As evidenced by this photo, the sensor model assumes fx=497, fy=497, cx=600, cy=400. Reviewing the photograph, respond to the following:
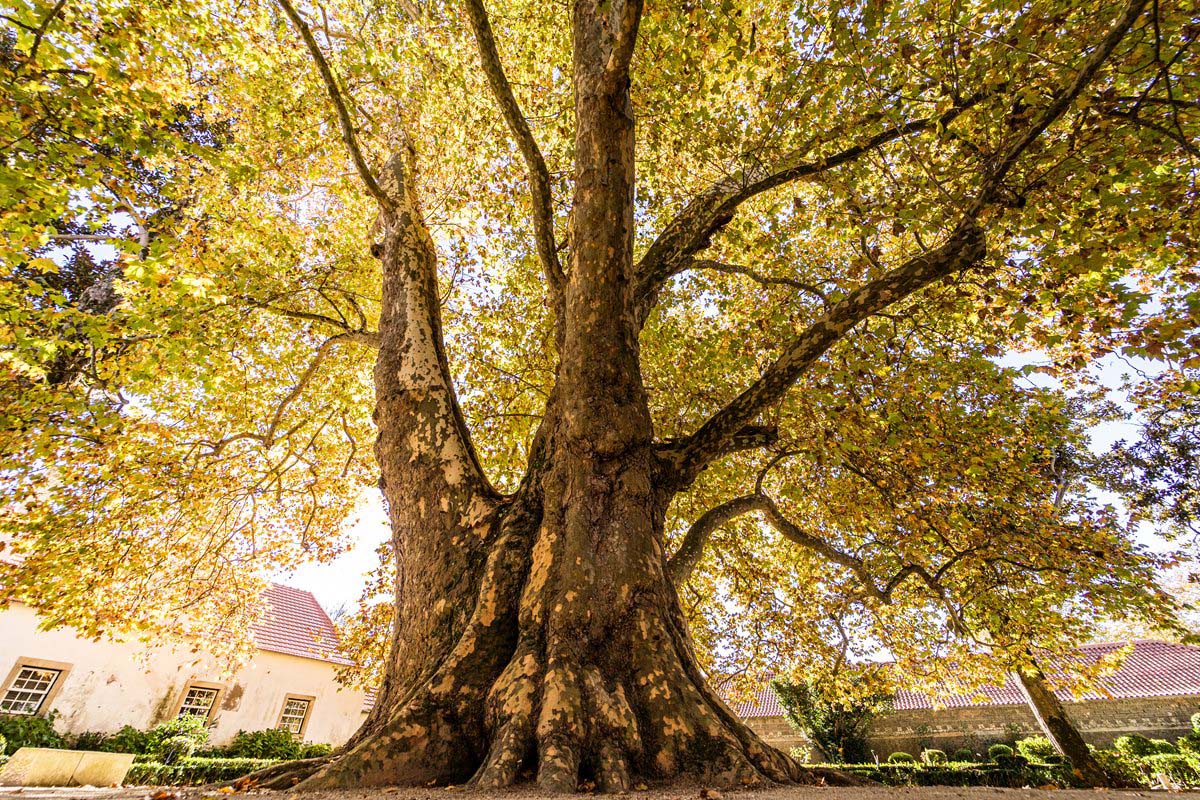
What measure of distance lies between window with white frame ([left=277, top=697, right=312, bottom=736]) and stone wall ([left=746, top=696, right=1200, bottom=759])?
758 inches

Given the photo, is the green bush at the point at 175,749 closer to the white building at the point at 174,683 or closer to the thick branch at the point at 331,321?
A: the white building at the point at 174,683

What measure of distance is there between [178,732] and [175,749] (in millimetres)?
879

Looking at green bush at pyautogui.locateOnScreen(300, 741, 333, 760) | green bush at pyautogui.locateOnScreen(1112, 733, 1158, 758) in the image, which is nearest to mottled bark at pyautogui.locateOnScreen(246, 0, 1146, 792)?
green bush at pyautogui.locateOnScreen(300, 741, 333, 760)

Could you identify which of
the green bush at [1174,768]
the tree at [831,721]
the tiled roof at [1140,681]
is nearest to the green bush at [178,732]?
the tiled roof at [1140,681]

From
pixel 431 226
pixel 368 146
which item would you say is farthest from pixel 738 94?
pixel 368 146

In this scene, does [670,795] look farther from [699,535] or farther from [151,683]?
[151,683]

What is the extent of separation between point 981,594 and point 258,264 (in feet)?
39.2

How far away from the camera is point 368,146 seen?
27.7 feet

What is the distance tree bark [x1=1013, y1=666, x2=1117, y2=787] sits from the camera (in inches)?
385

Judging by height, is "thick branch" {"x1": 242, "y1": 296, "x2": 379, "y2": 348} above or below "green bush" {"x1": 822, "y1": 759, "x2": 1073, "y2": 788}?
above

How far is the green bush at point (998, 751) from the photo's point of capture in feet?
55.8

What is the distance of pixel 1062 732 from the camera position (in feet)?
33.0

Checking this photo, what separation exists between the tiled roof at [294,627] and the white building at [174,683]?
0.05 m

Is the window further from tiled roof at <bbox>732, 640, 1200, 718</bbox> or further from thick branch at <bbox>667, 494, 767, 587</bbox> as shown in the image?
thick branch at <bbox>667, 494, 767, 587</bbox>
